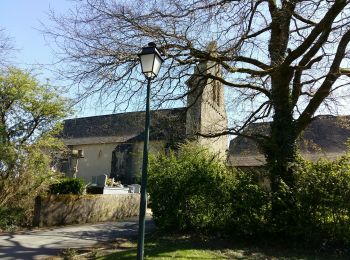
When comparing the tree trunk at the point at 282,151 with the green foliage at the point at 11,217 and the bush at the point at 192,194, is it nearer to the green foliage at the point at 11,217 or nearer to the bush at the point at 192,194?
the bush at the point at 192,194

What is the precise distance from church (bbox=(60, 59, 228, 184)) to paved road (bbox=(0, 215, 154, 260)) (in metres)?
3.91

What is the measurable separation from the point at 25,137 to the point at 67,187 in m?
3.08

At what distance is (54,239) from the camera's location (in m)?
13.2

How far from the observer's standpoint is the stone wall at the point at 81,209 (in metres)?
16.0

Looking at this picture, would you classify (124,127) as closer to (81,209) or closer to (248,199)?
(81,209)

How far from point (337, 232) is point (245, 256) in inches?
111

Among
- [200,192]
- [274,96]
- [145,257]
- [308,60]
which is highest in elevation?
[308,60]

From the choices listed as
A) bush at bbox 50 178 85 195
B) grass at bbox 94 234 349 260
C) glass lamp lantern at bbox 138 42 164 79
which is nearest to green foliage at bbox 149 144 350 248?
grass at bbox 94 234 349 260

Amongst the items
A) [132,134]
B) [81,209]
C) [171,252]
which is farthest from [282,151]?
[132,134]

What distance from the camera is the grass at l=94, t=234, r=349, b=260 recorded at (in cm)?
1001

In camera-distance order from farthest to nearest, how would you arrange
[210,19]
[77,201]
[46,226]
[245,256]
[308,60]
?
1. [77,201]
2. [46,226]
3. [308,60]
4. [210,19]
5. [245,256]

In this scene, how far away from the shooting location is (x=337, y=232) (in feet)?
36.3

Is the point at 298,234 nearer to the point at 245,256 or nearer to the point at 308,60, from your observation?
the point at 245,256

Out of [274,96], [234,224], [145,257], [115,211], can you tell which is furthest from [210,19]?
[115,211]
